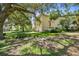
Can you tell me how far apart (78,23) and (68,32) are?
0.13 metres

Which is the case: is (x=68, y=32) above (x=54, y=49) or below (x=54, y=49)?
above

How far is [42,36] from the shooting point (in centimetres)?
136

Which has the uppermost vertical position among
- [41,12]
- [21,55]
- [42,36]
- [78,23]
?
[41,12]

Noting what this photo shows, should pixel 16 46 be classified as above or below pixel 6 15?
below

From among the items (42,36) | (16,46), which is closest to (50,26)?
(42,36)

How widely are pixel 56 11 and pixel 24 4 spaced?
308 millimetres

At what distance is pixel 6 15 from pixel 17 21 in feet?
0.39

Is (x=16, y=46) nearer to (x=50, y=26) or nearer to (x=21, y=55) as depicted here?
(x=21, y=55)

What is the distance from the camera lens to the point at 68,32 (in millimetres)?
1356

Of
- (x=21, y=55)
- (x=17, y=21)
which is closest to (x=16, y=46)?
(x=21, y=55)

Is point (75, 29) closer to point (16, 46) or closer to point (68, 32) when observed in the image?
point (68, 32)

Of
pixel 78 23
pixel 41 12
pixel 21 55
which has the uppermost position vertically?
pixel 41 12

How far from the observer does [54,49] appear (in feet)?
4.40

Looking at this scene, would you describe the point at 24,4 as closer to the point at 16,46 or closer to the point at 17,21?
the point at 17,21
